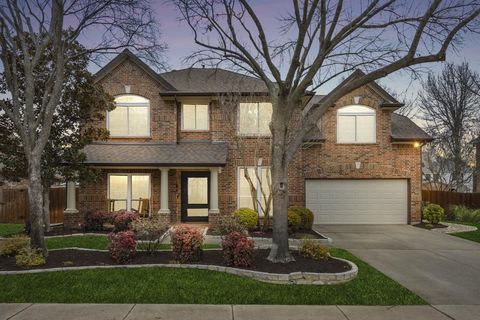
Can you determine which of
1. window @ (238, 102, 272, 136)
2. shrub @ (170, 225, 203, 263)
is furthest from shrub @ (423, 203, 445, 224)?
shrub @ (170, 225, 203, 263)

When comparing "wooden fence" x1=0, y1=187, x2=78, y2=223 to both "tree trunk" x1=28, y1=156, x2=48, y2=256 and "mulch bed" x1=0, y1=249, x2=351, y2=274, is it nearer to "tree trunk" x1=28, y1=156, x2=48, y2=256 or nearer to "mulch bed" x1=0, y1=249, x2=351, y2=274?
"mulch bed" x1=0, y1=249, x2=351, y2=274

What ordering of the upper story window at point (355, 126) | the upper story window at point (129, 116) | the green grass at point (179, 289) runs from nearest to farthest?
1. the green grass at point (179, 289)
2. the upper story window at point (129, 116)
3. the upper story window at point (355, 126)

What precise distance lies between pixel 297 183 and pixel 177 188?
17.8ft

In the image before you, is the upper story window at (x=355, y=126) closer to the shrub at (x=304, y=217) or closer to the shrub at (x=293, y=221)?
the shrub at (x=304, y=217)

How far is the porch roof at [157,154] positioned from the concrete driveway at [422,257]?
5642mm

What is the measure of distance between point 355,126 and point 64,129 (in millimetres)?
12663

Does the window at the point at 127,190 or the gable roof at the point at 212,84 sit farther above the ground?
the gable roof at the point at 212,84

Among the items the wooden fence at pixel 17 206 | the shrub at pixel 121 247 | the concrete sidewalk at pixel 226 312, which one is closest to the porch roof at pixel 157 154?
the wooden fence at pixel 17 206

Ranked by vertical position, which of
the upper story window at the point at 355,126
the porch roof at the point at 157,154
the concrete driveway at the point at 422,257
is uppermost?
the upper story window at the point at 355,126

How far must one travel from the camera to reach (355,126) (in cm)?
1698

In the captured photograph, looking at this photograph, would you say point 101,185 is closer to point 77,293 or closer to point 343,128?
point 77,293

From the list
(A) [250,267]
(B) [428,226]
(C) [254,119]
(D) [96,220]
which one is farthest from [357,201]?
(D) [96,220]

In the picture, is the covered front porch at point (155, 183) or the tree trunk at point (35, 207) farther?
the covered front porch at point (155, 183)

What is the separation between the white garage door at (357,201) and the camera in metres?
17.0
